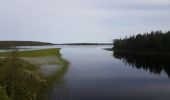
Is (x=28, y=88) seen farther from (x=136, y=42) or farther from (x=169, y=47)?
(x=136, y=42)

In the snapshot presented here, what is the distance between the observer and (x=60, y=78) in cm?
5453

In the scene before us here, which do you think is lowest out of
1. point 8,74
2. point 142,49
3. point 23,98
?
point 142,49

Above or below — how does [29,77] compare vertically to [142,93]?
above

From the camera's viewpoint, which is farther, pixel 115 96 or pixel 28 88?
pixel 115 96

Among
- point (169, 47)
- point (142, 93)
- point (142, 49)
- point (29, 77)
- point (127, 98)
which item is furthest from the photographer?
point (142, 49)

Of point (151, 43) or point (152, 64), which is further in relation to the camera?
point (151, 43)

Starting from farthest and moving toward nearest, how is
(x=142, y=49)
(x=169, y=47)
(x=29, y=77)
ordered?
(x=142, y=49) < (x=169, y=47) < (x=29, y=77)

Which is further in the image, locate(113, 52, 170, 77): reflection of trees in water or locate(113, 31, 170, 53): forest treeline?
locate(113, 31, 170, 53): forest treeline

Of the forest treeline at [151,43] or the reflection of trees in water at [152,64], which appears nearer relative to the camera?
the reflection of trees in water at [152,64]

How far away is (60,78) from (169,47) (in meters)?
92.0

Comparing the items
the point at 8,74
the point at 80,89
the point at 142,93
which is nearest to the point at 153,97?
the point at 142,93

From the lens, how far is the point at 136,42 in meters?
182

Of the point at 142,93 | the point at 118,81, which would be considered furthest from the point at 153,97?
the point at 118,81

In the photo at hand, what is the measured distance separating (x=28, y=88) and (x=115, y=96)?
12.9 meters
